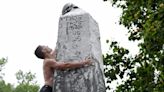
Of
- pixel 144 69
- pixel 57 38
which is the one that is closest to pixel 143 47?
pixel 144 69

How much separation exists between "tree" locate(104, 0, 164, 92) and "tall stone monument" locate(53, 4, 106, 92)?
305 inches

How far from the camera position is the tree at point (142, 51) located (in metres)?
14.6

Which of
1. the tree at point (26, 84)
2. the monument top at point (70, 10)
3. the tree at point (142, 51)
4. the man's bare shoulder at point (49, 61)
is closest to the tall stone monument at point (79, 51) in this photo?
the monument top at point (70, 10)

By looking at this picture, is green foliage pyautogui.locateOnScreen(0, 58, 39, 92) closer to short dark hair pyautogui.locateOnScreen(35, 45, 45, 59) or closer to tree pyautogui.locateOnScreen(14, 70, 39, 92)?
tree pyautogui.locateOnScreen(14, 70, 39, 92)

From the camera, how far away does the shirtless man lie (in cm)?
625

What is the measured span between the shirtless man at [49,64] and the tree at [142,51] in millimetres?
8116

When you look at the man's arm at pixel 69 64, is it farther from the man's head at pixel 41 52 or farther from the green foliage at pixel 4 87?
the green foliage at pixel 4 87

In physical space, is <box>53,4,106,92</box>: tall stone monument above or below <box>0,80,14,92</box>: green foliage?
above

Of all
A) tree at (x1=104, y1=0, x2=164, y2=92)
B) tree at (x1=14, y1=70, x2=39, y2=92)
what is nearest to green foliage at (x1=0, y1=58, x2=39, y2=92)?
tree at (x1=14, y1=70, x2=39, y2=92)

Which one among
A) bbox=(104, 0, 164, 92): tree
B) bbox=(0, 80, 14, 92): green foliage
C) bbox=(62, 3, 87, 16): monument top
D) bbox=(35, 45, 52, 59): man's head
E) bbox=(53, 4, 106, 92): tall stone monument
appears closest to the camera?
bbox=(53, 4, 106, 92): tall stone monument

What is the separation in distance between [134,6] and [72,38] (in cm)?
1090

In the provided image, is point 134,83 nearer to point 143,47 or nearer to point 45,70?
point 143,47

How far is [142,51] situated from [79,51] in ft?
35.3

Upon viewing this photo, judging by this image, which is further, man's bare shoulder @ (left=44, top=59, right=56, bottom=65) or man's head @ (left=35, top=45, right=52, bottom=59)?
man's head @ (left=35, top=45, right=52, bottom=59)
